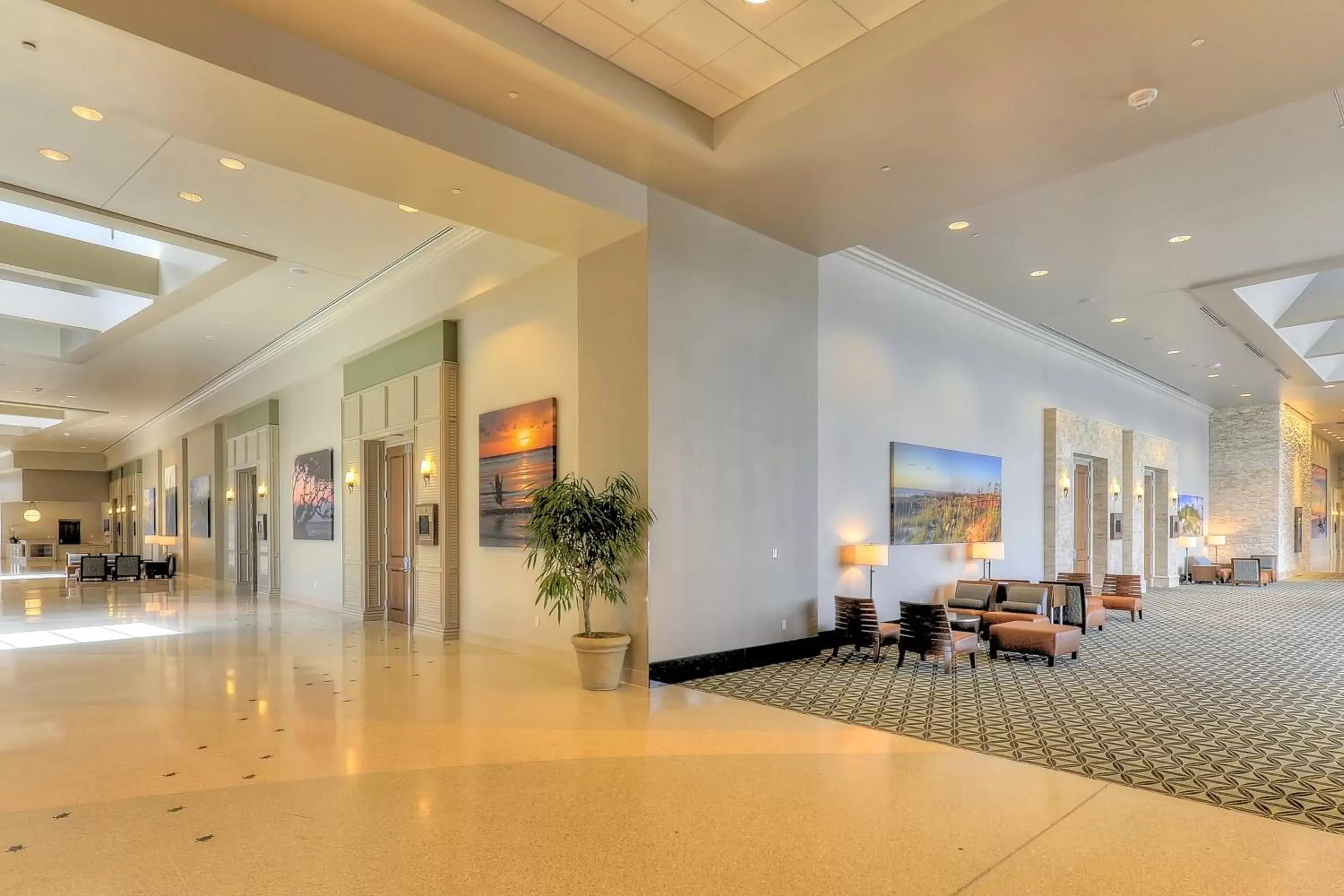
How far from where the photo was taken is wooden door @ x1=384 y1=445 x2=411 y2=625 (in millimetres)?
10969

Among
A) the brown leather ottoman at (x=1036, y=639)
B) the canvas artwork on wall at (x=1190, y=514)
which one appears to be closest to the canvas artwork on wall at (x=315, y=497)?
the brown leather ottoman at (x=1036, y=639)

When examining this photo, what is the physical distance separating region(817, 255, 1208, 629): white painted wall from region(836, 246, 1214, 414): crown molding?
0.09 m

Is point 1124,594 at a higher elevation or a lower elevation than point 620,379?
lower

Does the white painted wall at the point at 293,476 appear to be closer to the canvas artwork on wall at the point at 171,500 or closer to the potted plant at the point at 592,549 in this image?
the potted plant at the point at 592,549

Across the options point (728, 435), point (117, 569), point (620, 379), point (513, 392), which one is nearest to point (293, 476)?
point (513, 392)

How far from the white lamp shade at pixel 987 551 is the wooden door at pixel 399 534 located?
26.6 feet

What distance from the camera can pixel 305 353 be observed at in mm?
12969

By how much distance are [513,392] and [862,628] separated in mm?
4668

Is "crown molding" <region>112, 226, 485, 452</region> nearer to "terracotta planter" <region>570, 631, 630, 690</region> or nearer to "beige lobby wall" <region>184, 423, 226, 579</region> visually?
"beige lobby wall" <region>184, 423, 226, 579</region>

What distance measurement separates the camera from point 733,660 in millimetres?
7508

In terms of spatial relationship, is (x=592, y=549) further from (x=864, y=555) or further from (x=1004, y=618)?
(x=1004, y=618)

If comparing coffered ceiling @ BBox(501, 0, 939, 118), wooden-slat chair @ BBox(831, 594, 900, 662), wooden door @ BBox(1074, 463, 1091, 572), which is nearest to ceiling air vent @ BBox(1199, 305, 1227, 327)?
wooden door @ BBox(1074, 463, 1091, 572)

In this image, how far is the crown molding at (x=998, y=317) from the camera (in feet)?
32.7

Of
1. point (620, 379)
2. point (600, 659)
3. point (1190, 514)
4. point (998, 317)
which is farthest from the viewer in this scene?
point (1190, 514)
